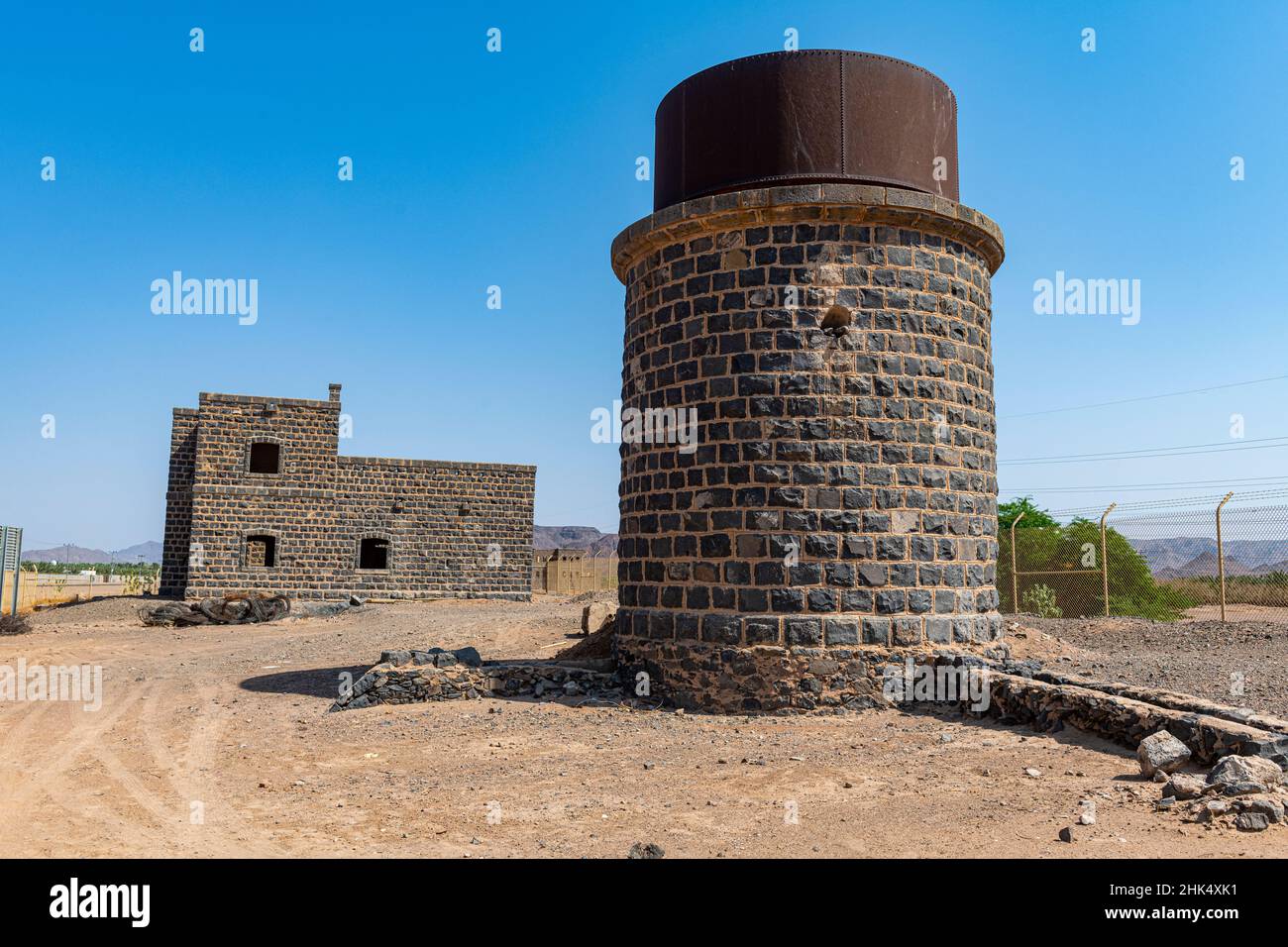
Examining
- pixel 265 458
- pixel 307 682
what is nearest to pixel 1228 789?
pixel 307 682

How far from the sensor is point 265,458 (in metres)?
25.2

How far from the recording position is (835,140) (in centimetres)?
870

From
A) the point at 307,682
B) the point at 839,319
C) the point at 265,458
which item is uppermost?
the point at 265,458

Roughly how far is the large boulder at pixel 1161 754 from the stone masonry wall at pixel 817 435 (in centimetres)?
256

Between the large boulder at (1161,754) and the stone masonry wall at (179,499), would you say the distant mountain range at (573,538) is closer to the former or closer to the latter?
the stone masonry wall at (179,499)

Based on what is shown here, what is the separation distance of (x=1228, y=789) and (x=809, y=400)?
177 inches

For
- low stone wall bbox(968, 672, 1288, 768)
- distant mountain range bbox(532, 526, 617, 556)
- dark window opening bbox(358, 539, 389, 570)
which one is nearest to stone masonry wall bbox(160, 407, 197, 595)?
dark window opening bbox(358, 539, 389, 570)

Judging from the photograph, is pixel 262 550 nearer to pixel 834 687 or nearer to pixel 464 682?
pixel 464 682

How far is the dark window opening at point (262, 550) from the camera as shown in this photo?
24219 millimetres

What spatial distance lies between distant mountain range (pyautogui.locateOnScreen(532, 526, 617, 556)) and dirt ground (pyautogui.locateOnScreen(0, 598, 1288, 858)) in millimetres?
123406
